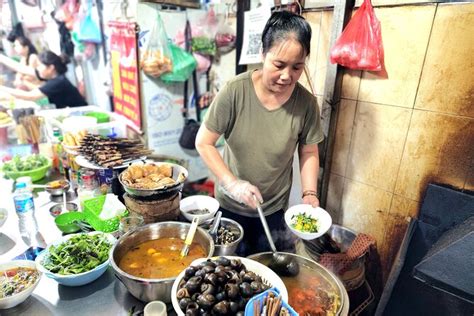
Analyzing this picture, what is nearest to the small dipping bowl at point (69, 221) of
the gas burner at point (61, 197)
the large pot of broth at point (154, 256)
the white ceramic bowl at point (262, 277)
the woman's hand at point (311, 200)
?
the gas burner at point (61, 197)

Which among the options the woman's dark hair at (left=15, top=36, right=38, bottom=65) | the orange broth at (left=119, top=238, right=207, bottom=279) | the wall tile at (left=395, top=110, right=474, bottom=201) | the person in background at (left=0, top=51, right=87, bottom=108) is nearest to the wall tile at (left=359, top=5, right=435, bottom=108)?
the wall tile at (left=395, top=110, right=474, bottom=201)

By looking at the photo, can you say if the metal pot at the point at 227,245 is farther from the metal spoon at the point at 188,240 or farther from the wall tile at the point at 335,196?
the wall tile at the point at 335,196

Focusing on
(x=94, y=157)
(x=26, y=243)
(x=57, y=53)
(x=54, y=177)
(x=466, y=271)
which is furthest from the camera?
(x=57, y=53)

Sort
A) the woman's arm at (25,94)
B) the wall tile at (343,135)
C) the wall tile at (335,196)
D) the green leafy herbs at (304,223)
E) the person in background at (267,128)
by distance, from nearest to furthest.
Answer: the person in background at (267,128), the green leafy herbs at (304,223), the wall tile at (343,135), the wall tile at (335,196), the woman's arm at (25,94)

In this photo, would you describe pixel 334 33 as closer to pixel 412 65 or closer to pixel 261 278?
pixel 412 65

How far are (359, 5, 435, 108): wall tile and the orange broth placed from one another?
1.80m

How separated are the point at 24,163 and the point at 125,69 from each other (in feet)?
5.26

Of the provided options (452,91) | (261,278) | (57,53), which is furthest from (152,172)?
(57,53)

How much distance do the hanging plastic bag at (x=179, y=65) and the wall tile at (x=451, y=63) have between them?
249 cm

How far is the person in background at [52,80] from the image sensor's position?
176 inches

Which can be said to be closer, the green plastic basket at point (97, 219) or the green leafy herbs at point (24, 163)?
A: the green plastic basket at point (97, 219)

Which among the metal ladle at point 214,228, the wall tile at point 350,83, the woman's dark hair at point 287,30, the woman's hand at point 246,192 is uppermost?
the woman's dark hair at point 287,30

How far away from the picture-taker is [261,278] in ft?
4.58

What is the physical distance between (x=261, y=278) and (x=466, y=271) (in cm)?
119
